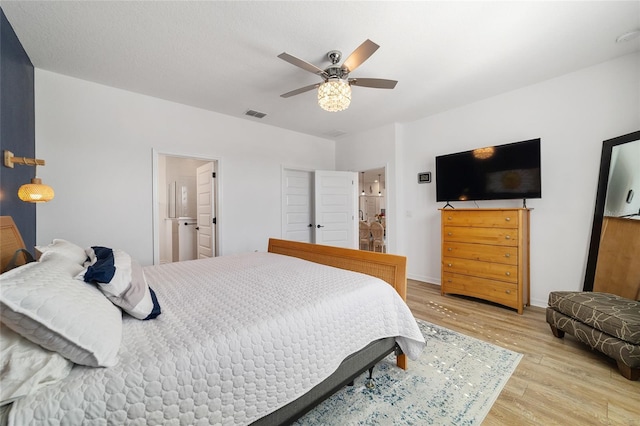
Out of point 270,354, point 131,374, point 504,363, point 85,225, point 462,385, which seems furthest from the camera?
point 85,225

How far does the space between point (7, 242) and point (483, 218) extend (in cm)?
417

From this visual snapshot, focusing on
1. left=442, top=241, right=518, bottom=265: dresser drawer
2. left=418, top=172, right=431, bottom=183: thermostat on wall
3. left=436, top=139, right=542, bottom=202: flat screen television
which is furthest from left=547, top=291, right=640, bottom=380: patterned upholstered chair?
left=418, top=172, right=431, bottom=183: thermostat on wall

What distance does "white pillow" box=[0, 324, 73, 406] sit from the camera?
702 mm

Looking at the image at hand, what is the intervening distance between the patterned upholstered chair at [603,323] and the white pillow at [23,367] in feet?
10.0

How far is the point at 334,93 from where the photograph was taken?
7.00ft

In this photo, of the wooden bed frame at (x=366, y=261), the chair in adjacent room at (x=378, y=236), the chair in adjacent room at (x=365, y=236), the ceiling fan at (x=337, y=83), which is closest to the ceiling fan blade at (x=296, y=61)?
the ceiling fan at (x=337, y=83)

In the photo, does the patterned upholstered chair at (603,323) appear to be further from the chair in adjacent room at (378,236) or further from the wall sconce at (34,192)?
the chair in adjacent room at (378,236)

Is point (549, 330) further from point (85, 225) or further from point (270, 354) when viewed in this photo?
point (85, 225)

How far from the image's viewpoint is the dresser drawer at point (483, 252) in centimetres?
295

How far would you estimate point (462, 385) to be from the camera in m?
1.73

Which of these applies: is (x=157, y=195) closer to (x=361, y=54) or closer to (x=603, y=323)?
(x=361, y=54)

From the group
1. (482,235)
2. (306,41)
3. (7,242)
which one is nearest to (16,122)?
(7,242)

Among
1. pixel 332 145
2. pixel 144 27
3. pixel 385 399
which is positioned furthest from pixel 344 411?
pixel 332 145

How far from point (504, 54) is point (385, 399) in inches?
121
